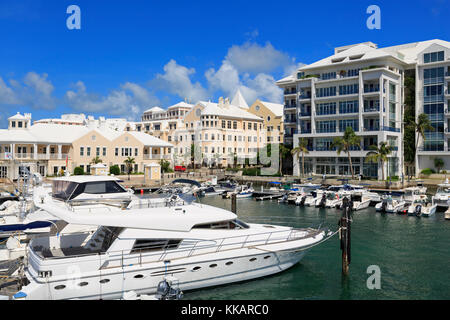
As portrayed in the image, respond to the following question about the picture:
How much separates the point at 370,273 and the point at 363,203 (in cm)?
2325

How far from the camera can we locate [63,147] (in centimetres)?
6184

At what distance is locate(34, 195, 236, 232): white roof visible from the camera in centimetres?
1536

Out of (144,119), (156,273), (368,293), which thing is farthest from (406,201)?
(144,119)

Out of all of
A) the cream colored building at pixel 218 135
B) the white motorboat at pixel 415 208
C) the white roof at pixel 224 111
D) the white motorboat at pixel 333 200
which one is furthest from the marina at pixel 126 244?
the white roof at pixel 224 111

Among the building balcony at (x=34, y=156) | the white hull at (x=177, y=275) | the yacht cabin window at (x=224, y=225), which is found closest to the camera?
the white hull at (x=177, y=275)

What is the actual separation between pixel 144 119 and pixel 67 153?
211 ft

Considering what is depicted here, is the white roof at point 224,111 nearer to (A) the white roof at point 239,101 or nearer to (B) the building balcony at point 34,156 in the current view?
(A) the white roof at point 239,101

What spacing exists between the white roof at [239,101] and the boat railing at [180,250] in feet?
306

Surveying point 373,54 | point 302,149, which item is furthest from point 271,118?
point 373,54

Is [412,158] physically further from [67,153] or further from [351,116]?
[67,153]

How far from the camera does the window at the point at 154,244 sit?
15.8 metres

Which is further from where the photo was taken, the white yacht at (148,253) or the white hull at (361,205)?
the white hull at (361,205)
